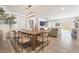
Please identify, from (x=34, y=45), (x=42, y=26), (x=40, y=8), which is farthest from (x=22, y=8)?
(x=34, y=45)

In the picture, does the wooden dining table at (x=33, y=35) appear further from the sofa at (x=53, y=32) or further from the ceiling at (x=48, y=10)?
the ceiling at (x=48, y=10)

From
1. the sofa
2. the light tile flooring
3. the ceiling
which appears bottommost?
the light tile flooring

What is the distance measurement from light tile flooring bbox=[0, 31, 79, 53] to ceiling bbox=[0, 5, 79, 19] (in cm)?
40

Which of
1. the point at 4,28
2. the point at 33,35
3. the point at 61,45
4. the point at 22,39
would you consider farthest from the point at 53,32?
the point at 4,28

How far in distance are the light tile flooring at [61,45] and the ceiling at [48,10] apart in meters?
0.40

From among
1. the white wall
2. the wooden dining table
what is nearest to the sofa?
the wooden dining table

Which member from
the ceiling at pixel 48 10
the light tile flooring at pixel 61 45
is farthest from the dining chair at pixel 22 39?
the ceiling at pixel 48 10

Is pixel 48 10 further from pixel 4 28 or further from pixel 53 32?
pixel 4 28

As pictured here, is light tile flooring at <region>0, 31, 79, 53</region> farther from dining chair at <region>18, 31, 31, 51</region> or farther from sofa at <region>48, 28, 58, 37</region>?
dining chair at <region>18, 31, 31, 51</region>

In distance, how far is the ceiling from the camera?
2.52 m

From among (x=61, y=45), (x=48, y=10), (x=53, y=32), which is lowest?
Answer: (x=61, y=45)

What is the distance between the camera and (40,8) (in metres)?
2.53

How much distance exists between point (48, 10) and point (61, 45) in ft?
2.55

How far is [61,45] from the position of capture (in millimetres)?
2547
